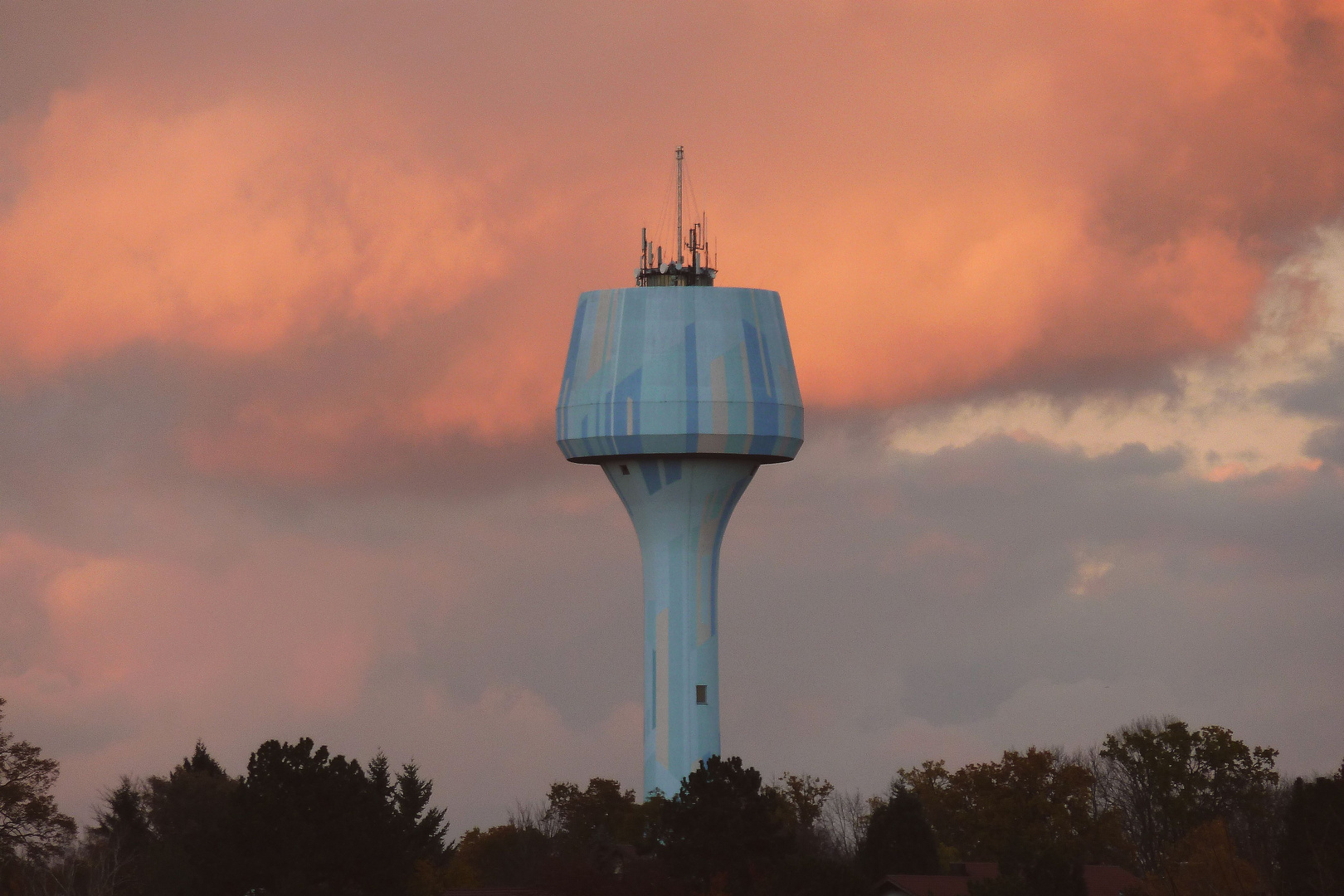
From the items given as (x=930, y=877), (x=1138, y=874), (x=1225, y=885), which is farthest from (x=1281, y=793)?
(x=1225, y=885)

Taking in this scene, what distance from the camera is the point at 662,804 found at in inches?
2317

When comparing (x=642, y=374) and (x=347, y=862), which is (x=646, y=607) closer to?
(x=642, y=374)

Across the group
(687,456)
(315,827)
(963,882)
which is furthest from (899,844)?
(315,827)

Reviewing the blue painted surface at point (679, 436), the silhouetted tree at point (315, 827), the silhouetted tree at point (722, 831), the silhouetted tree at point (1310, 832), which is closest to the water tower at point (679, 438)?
the blue painted surface at point (679, 436)

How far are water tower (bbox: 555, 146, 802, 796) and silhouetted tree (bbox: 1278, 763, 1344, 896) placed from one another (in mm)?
16373

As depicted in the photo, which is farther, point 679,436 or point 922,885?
point 679,436

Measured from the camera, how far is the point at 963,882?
60.7 metres

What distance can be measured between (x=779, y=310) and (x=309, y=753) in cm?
2036

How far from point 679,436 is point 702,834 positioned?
455 inches

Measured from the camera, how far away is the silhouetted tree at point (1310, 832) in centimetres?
5516

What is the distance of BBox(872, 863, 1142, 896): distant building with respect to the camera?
5888 cm

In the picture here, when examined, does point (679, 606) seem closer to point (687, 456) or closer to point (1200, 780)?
point (687, 456)

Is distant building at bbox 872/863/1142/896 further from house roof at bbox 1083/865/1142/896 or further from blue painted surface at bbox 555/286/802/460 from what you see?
blue painted surface at bbox 555/286/802/460

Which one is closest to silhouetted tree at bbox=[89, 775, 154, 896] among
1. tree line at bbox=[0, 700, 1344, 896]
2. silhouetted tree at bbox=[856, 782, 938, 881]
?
tree line at bbox=[0, 700, 1344, 896]
